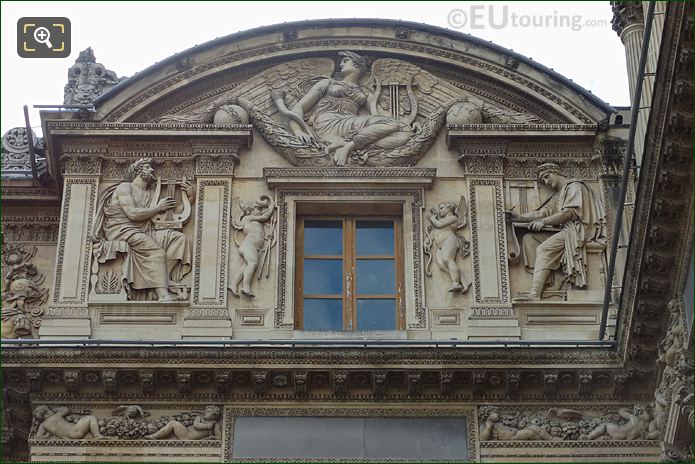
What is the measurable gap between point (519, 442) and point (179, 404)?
429cm

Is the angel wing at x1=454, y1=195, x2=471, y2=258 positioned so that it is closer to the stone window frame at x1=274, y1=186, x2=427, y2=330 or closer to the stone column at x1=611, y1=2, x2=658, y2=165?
the stone window frame at x1=274, y1=186, x2=427, y2=330

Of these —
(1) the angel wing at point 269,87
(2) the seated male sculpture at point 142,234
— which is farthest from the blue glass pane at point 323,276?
(1) the angel wing at point 269,87

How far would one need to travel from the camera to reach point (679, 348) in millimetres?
18703

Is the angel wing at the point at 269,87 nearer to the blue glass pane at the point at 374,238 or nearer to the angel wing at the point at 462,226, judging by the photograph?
the blue glass pane at the point at 374,238

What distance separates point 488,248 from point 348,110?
10.1 ft

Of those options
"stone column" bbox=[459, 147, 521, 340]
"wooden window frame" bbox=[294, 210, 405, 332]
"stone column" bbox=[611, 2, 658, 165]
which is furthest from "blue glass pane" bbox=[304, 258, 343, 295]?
"stone column" bbox=[611, 2, 658, 165]

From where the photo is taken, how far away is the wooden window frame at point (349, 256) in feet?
71.6

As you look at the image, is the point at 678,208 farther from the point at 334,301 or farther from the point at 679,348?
the point at 334,301

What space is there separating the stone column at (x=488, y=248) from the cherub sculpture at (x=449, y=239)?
0.14m

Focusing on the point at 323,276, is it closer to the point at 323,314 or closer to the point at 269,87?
the point at 323,314

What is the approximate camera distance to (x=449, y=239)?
22016 mm

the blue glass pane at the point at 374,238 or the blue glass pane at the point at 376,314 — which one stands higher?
the blue glass pane at the point at 374,238

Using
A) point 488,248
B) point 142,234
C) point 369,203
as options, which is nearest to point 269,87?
point 369,203

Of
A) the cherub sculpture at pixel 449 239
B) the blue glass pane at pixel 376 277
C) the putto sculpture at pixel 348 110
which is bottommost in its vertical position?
the blue glass pane at pixel 376 277
